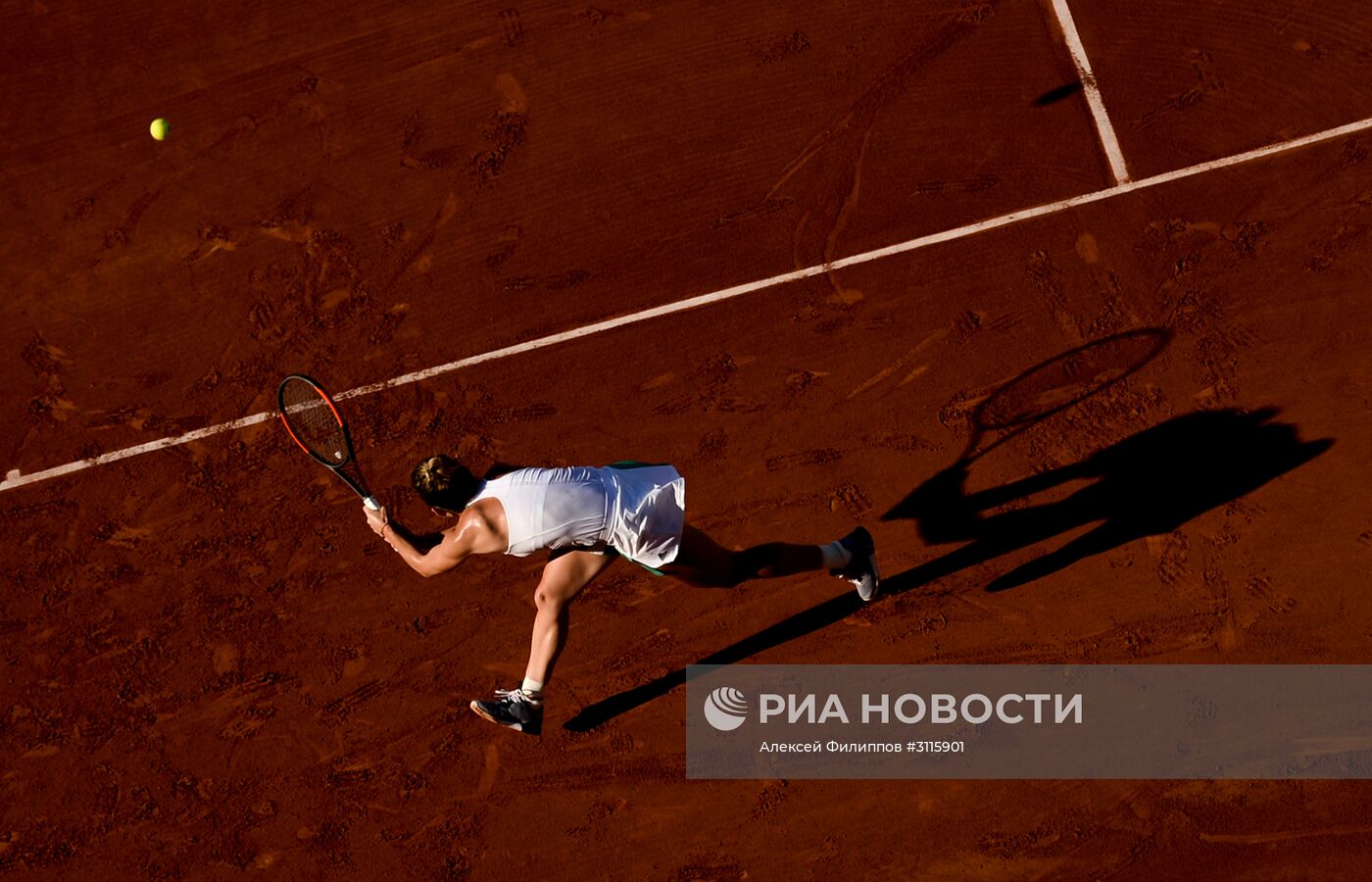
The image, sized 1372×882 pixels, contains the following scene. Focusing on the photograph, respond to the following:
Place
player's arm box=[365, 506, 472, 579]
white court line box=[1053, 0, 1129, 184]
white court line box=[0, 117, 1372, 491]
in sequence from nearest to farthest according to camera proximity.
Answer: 1. player's arm box=[365, 506, 472, 579]
2. white court line box=[0, 117, 1372, 491]
3. white court line box=[1053, 0, 1129, 184]

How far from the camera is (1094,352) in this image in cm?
773

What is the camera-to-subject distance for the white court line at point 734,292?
7.78 meters

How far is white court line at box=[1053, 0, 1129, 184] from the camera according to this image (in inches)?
315

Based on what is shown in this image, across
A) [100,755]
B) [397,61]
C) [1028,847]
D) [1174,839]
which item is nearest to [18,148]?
[397,61]

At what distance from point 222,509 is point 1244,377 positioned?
728cm

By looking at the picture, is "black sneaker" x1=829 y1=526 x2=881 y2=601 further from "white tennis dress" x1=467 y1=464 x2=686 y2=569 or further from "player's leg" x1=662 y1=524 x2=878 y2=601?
"white tennis dress" x1=467 y1=464 x2=686 y2=569

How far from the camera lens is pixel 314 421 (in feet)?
24.8

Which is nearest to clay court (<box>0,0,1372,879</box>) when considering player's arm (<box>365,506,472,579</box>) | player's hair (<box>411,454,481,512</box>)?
player's arm (<box>365,506,472,579</box>)

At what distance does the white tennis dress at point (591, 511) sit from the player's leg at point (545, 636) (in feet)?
0.60

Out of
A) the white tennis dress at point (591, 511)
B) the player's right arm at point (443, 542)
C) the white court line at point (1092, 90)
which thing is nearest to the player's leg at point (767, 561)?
the white tennis dress at point (591, 511)

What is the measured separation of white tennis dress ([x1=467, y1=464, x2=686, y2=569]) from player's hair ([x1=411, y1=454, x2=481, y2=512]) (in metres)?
0.10

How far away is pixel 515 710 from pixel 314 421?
2.46m

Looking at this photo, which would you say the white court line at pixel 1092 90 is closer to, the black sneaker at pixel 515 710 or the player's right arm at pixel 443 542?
the player's right arm at pixel 443 542

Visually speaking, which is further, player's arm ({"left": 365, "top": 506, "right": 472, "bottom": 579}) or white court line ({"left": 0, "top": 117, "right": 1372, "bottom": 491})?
white court line ({"left": 0, "top": 117, "right": 1372, "bottom": 491})
